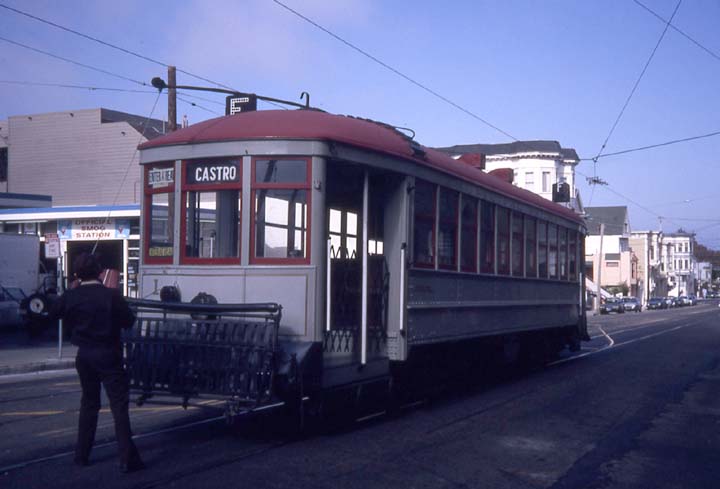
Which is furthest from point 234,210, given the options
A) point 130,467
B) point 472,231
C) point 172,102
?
point 172,102

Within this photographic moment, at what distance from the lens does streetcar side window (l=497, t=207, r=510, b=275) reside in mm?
12672

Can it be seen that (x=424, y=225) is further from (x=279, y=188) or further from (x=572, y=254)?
(x=572, y=254)

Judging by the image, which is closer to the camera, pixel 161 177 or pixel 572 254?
pixel 161 177

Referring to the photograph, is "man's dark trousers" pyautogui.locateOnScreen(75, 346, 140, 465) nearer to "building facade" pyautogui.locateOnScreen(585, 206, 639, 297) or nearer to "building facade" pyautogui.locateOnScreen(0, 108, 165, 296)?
"building facade" pyautogui.locateOnScreen(0, 108, 165, 296)

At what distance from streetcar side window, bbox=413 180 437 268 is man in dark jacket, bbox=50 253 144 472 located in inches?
159

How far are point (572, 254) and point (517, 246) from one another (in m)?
4.31

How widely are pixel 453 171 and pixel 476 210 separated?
43.7 inches

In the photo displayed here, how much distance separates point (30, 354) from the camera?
18250 millimetres

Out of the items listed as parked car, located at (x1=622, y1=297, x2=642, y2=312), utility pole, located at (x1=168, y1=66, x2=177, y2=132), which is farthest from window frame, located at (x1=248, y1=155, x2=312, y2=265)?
parked car, located at (x1=622, y1=297, x2=642, y2=312)

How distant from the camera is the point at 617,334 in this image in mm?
28484

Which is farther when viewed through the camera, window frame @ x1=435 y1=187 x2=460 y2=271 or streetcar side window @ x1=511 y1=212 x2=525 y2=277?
streetcar side window @ x1=511 y1=212 x2=525 y2=277

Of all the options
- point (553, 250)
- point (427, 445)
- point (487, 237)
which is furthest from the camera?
point (553, 250)

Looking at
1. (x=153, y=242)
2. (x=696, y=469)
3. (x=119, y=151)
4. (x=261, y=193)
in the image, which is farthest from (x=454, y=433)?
(x=119, y=151)

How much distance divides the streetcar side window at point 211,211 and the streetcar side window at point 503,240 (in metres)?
5.41
